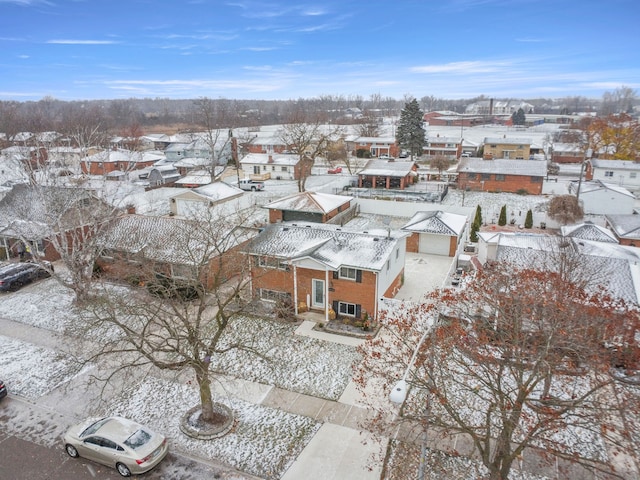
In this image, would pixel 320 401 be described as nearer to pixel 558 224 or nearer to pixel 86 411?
pixel 86 411

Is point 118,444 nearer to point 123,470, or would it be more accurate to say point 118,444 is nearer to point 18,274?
point 123,470

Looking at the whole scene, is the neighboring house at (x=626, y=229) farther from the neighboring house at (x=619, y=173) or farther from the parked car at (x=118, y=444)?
the parked car at (x=118, y=444)

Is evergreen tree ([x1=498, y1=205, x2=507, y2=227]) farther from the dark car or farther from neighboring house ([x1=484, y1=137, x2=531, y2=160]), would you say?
the dark car

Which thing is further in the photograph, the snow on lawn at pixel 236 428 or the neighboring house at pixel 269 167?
the neighboring house at pixel 269 167

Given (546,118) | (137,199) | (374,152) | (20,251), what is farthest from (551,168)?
(546,118)

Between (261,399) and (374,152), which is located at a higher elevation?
(374,152)

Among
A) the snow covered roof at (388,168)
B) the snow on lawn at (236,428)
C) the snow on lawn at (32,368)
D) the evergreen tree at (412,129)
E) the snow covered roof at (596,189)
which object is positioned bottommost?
the snow on lawn at (236,428)

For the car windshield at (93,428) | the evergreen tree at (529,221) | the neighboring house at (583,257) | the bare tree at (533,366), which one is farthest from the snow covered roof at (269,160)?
the car windshield at (93,428)
